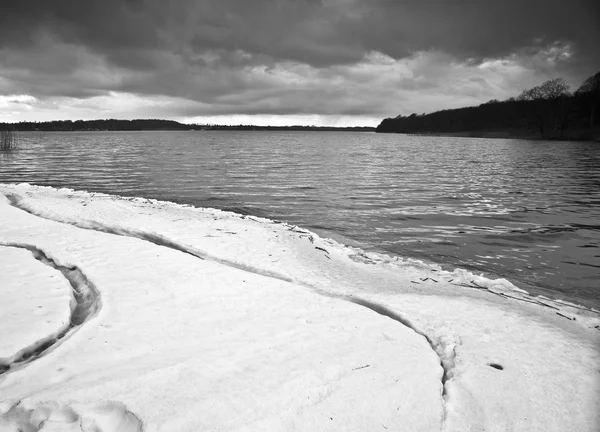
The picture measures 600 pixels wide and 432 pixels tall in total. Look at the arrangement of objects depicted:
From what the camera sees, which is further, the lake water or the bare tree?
the bare tree

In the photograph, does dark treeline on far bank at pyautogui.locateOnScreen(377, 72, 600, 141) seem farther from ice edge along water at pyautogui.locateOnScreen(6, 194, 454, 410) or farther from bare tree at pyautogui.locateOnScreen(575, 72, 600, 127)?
ice edge along water at pyautogui.locateOnScreen(6, 194, 454, 410)

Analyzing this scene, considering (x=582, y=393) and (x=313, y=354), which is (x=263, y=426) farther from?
(x=582, y=393)

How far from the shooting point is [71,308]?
5.00 meters

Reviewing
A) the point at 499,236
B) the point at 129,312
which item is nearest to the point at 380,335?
the point at 129,312

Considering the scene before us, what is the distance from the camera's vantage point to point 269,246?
866 centimetres

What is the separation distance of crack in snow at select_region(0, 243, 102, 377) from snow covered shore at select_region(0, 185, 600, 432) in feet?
0.08

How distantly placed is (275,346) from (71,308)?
9.63 feet

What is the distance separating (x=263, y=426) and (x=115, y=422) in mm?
1166

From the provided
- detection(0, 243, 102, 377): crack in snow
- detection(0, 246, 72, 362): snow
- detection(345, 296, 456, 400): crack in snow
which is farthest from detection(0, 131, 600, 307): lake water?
detection(0, 246, 72, 362): snow

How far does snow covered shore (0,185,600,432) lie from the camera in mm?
3113

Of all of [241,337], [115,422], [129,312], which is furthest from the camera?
[129,312]

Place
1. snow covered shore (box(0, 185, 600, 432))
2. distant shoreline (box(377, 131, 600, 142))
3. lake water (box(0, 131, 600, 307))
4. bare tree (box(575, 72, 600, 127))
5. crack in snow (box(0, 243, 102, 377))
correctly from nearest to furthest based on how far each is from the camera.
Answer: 1. snow covered shore (box(0, 185, 600, 432))
2. crack in snow (box(0, 243, 102, 377))
3. lake water (box(0, 131, 600, 307))
4. bare tree (box(575, 72, 600, 127))
5. distant shoreline (box(377, 131, 600, 142))

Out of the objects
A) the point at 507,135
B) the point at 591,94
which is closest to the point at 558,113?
the point at 591,94

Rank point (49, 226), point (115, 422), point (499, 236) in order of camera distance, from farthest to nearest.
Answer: point (499, 236) < point (49, 226) < point (115, 422)
